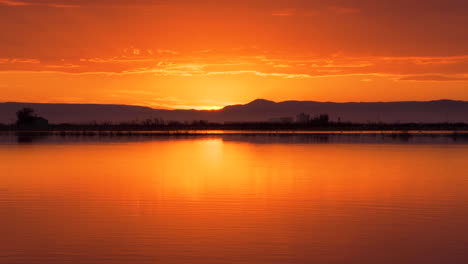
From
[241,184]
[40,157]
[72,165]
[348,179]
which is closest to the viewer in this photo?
[241,184]

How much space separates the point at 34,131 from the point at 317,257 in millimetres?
108390

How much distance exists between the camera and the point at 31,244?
593 inches

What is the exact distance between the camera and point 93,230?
16750mm

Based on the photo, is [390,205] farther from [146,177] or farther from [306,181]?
[146,177]

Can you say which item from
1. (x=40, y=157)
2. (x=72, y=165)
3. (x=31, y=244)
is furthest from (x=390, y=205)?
(x=40, y=157)

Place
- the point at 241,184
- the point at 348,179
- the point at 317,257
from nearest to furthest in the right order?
the point at 317,257
the point at 241,184
the point at 348,179

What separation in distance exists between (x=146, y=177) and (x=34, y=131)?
92014 mm

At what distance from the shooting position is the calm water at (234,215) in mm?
14367

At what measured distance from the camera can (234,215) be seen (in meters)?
18.9

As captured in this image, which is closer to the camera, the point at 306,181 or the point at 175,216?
the point at 175,216

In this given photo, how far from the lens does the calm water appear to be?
14367 mm

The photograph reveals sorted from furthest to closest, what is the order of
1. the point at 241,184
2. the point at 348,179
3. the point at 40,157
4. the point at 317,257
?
the point at 40,157, the point at 348,179, the point at 241,184, the point at 317,257

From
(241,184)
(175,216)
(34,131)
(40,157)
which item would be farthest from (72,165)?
(34,131)

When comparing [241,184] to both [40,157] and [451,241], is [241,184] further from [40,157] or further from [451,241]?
[40,157]
